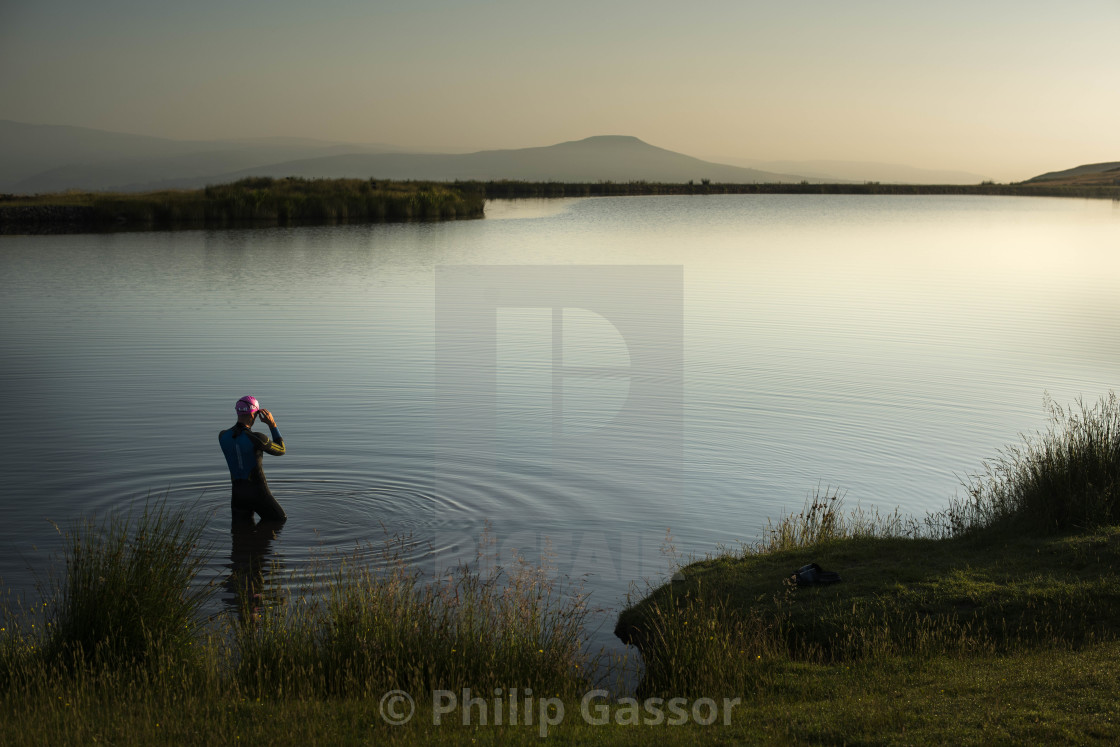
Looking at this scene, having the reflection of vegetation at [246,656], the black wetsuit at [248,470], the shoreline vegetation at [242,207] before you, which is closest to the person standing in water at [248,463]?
the black wetsuit at [248,470]

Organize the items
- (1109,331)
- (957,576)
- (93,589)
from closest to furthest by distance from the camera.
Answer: (93,589), (957,576), (1109,331)

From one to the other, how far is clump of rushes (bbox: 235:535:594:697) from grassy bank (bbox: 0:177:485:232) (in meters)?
56.8

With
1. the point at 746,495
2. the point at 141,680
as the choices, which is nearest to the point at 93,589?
the point at 141,680

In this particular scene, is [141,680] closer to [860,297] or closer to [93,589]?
[93,589]

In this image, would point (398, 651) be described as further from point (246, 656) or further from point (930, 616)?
point (930, 616)

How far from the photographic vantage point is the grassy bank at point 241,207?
195ft

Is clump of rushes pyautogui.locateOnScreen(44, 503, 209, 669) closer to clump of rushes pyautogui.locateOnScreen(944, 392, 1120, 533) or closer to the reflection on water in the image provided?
the reflection on water

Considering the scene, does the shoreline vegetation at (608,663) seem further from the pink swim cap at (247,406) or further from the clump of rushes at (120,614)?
the pink swim cap at (247,406)

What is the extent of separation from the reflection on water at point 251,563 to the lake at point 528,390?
0.08 metres

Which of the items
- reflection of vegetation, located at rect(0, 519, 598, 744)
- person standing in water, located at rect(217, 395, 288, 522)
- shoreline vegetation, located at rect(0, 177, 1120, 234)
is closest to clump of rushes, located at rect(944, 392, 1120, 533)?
reflection of vegetation, located at rect(0, 519, 598, 744)

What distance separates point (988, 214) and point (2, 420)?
87339 mm

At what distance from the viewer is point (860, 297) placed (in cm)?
3262

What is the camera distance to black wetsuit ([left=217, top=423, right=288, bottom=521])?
34.8 ft

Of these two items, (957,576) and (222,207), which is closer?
(957,576)
